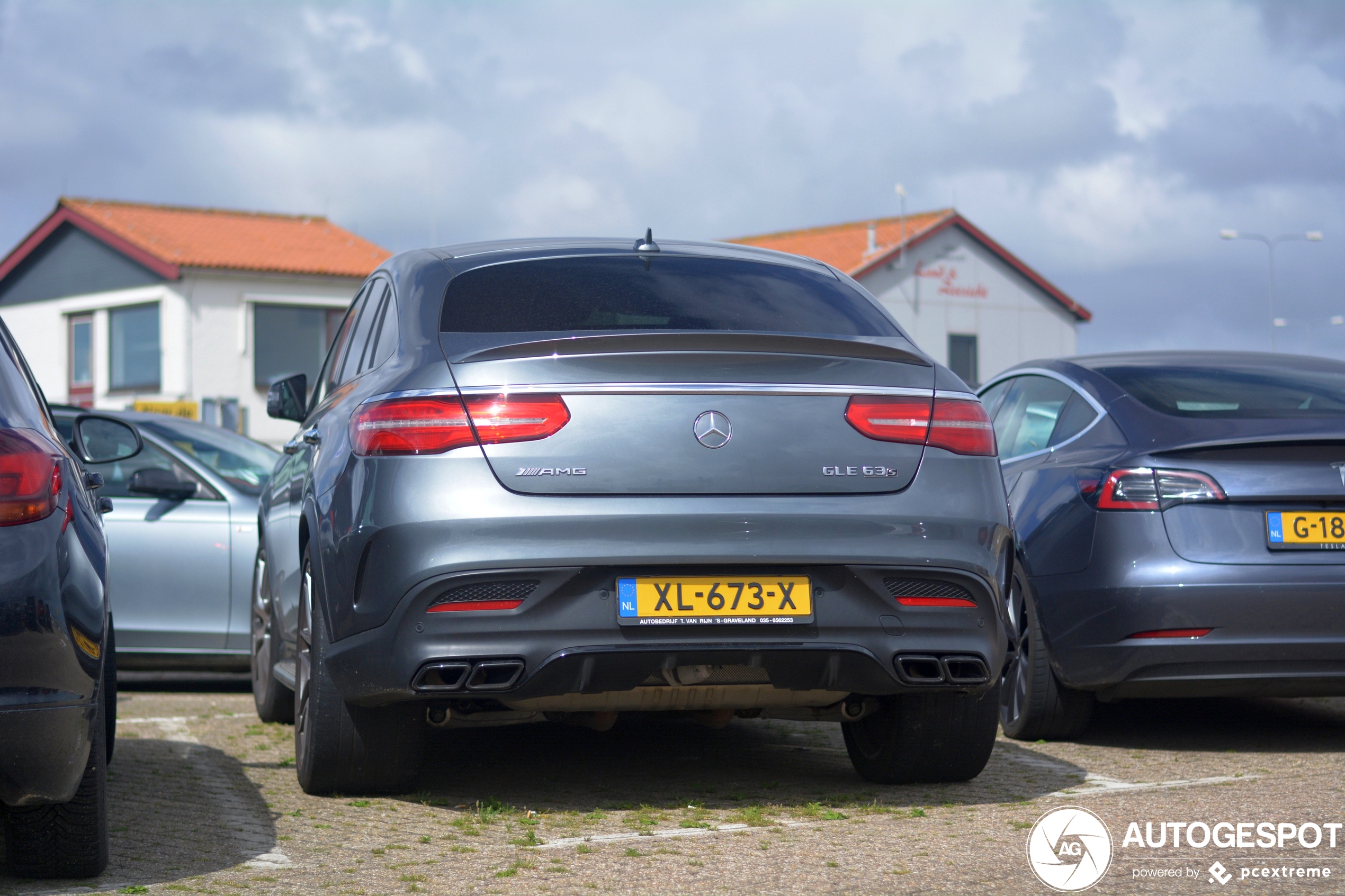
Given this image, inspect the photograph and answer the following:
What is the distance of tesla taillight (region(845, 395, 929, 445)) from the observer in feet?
14.9

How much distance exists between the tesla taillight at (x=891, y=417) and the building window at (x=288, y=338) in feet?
103

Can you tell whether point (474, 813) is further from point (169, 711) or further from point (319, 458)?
point (169, 711)

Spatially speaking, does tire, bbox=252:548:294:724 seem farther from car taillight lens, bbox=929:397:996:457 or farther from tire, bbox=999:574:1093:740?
car taillight lens, bbox=929:397:996:457

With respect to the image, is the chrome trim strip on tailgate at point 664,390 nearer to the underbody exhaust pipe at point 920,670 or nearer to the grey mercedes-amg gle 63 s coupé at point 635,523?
the grey mercedes-amg gle 63 s coupé at point 635,523

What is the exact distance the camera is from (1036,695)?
6.34m

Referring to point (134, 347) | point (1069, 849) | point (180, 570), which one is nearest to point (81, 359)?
point (134, 347)

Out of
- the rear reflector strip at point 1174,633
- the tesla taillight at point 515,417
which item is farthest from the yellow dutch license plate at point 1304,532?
the tesla taillight at point 515,417

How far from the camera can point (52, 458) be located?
388 cm

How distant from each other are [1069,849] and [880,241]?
150ft

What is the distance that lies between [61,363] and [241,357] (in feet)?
18.2

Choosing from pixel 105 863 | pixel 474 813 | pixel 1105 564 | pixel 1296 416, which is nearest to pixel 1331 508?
pixel 1296 416

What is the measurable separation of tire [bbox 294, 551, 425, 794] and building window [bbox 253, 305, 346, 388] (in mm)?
30660

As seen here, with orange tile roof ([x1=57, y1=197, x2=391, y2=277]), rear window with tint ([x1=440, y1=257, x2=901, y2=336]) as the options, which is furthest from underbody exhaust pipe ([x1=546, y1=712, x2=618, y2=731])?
orange tile roof ([x1=57, y1=197, x2=391, y2=277])

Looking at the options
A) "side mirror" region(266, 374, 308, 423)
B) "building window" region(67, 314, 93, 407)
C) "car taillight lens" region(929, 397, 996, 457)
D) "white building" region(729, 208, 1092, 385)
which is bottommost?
"car taillight lens" region(929, 397, 996, 457)
